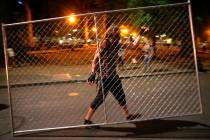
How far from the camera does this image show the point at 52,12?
50.0 metres

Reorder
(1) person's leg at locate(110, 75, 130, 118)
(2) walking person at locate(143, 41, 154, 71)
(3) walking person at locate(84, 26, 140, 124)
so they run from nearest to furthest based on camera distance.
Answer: (3) walking person at locate(84, 26, 140, 124)
(1) person's leg at locate(110, 75, 130, 118)
(2) walking person at locate(143, 41, 154, 71)

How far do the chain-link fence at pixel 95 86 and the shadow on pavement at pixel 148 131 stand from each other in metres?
0.21

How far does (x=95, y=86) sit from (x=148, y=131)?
22.0 feet

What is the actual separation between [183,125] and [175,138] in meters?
0.86

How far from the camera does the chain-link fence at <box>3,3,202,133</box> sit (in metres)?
8.19

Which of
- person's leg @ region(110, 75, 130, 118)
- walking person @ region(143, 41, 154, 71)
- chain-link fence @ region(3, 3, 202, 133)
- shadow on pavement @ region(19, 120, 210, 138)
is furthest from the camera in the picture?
walking person @ region(143, 41, 154, 71)

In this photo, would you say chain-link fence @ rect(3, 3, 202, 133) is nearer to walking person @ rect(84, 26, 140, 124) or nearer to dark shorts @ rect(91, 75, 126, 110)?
walking person @ rect(84, 26, 140, 124)

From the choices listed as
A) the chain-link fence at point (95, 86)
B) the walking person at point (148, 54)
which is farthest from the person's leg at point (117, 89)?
the walking person at point (148, 54)

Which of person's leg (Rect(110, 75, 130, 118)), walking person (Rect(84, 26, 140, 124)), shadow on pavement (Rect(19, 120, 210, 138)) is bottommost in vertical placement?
shadow on pavement (Rect(19, 120, 210, 138))

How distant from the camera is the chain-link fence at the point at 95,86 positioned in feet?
26.9

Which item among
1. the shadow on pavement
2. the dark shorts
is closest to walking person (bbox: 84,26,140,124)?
the dark shorts

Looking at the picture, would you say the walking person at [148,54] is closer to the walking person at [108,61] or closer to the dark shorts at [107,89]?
the dark shorts at [107,89]

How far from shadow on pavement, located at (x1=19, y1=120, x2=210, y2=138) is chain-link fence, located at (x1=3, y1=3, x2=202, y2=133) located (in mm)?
214

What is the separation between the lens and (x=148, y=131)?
24.6 feet
